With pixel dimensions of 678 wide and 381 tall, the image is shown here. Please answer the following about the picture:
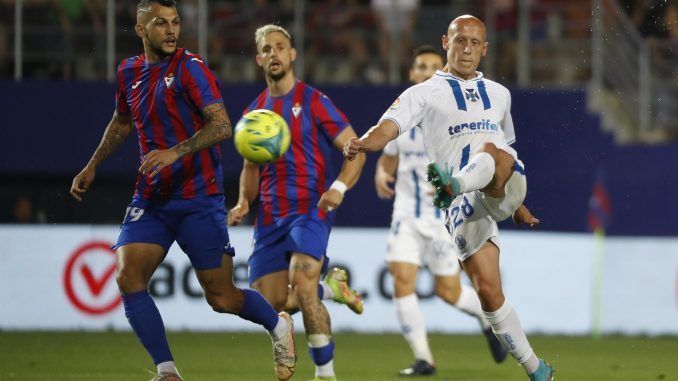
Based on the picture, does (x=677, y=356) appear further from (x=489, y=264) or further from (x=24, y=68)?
(x=24, y=68)

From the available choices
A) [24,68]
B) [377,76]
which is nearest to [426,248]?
[377,76]

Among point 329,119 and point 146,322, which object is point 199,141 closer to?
point 146,322

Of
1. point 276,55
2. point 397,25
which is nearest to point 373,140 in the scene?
point 276,55

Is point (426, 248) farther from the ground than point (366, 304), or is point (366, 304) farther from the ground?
point (426, 248)

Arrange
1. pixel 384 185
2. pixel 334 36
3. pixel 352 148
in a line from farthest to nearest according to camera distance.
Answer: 1. pixel 334 36
2. pixel 384 185
3. pixel 352 148

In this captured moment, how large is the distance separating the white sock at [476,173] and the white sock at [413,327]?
10.4ft

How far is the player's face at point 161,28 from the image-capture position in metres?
7.72

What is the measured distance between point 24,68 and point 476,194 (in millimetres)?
10279

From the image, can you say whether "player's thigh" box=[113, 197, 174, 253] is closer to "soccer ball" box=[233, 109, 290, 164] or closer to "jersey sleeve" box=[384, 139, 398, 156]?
"soccer ball" box=[233, 109, 290, 164]

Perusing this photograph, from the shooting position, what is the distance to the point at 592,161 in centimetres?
1719

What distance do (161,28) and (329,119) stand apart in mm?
1578

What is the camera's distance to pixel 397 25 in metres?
16.7

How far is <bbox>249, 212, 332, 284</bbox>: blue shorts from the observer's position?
868cm

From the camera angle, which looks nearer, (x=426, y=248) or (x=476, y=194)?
(x=476, y=194)
